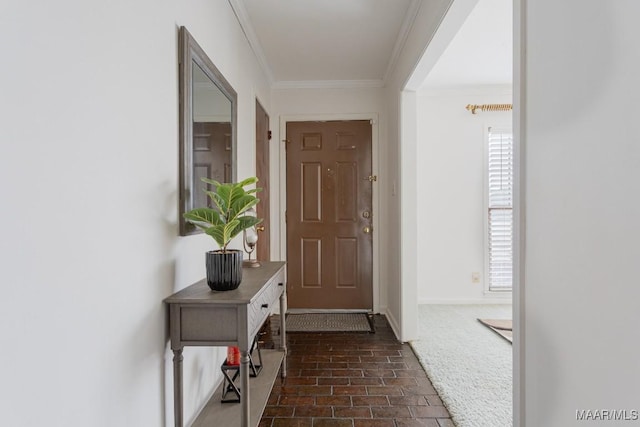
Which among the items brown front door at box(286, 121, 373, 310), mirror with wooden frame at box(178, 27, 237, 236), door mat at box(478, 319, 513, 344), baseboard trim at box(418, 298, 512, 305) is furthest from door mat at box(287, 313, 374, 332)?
mirror with wooden frame at box(178, 27, 237, 236)

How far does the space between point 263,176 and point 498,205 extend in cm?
278

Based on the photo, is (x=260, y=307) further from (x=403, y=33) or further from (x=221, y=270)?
(x=403, y=33)

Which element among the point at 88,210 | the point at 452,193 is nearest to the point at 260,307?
the point at 88,210

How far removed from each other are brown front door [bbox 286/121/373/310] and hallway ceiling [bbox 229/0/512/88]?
0.56 m

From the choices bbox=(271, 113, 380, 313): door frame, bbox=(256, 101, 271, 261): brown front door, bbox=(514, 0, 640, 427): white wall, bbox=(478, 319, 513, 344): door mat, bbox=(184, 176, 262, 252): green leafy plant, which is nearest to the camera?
bbox=(514, 0, 640, 427): white wall

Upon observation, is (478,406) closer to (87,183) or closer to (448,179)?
(87,183)

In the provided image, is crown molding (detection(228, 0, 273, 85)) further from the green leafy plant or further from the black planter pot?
the black planter pot

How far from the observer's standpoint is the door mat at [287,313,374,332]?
3.48 m

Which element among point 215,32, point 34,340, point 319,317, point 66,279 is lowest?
point 319,317

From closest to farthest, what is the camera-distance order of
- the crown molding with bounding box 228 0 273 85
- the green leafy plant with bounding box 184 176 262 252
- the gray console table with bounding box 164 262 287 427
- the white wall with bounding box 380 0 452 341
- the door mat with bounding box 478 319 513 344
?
the gray console table with bounding box 164 262 287 427
the green leafy plant with bounding box 184 176 262 252
the crown molding with bounding box 228 0 273 85
the white wall with bounding box 380 0 452 341
the door mat with bounding box 478 319 513 344

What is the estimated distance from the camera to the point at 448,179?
170 inches

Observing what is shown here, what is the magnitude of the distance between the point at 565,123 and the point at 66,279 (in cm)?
144

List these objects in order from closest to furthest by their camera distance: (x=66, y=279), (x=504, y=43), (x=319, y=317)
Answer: (x=66, y=279) < (x=504, y=43) < (x=319, y=317)

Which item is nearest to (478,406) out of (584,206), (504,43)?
(584,206)
